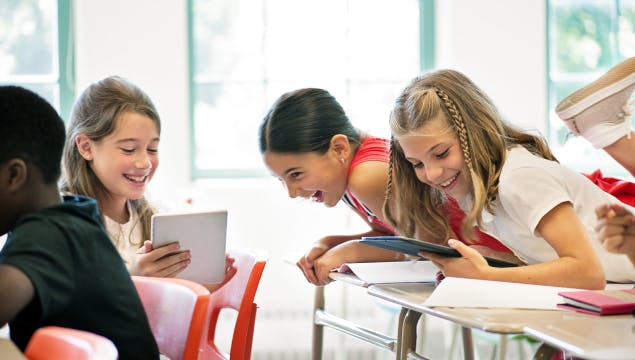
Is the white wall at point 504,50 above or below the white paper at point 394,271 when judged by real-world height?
above

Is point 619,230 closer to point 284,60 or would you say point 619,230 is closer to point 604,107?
point 604,107

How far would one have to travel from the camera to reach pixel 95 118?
241cm

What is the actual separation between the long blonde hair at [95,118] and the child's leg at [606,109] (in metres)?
1.17

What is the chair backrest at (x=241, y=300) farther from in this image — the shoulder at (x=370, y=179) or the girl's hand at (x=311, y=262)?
the shoulder at (x=370, y=179)

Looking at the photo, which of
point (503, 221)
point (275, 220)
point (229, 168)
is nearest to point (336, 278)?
point (503, 221)

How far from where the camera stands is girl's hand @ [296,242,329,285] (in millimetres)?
2428

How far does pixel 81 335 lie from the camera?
1.03 meters

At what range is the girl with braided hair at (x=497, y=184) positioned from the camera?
1.79m

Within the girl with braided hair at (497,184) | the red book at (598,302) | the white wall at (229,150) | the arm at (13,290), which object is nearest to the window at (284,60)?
the white wall at (229,150)

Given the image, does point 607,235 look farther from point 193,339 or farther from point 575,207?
point 193,339

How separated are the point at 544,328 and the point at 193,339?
0.60 m

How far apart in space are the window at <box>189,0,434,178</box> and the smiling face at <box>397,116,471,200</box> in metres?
1.97

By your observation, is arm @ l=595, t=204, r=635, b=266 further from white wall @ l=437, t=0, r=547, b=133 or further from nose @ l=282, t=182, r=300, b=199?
white wall @ l=437, t=0, r=547, b=133

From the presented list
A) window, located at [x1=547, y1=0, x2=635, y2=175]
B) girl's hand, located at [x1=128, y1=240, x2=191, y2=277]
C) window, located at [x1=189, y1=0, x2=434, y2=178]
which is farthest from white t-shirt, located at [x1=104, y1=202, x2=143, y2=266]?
window, located at [x1=547, y1=0, x2=635, y2=175]
